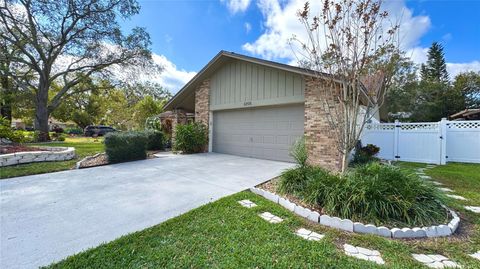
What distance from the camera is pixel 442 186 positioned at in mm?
5391

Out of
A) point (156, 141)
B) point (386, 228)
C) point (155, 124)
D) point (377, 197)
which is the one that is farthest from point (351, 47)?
point (155, 124)

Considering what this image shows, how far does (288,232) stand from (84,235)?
2749 mm

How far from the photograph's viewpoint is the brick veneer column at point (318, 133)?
20.9 feet

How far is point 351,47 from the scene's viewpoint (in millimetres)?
4328

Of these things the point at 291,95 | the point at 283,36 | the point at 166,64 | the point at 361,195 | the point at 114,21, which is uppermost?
the point at 114,21

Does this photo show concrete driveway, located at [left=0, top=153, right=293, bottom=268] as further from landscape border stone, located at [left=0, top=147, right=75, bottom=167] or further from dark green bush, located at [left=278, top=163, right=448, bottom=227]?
landscape border stone, located at [left=0, top=147, right=75, bottom=167]

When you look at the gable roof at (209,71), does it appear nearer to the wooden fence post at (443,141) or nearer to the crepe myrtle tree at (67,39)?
the wooden fence post at (443,141)

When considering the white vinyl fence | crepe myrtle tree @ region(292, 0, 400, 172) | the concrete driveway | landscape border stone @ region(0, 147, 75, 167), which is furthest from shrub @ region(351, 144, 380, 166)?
landscape border stone @ region(0, 147, 75, 167)

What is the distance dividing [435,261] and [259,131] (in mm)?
6781

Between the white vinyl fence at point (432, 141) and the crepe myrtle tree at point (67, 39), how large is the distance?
1989 cm

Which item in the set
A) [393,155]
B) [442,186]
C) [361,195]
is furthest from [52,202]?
[393,155]

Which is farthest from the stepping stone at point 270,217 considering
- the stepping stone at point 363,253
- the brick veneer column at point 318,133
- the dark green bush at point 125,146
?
the dark green bush at point 125,146

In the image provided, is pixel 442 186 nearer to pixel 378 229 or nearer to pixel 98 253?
pixel 378 229

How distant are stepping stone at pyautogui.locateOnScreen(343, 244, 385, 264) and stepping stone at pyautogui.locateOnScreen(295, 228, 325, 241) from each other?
1.05 feet
